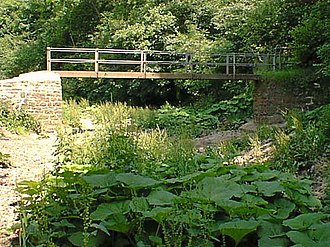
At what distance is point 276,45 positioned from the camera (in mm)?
15406

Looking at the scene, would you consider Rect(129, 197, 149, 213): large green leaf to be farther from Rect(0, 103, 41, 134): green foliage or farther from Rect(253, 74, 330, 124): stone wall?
Rect(253, 74, 330, 124): stone wall

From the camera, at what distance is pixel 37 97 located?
35.9ft

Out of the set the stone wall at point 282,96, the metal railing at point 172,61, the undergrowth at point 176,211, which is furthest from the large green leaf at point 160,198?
the metal railing at point 172,61

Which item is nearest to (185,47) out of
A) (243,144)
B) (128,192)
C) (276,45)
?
(276,45)

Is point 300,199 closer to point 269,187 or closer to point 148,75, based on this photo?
point 269,187

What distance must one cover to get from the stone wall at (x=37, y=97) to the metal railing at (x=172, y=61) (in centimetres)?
181

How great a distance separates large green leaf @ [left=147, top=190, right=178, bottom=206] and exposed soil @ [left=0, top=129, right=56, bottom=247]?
35.7 inches

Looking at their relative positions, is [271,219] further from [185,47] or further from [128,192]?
[185,47]

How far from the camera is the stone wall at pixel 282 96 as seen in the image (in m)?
12.3

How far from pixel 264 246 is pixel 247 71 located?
46.9 feet

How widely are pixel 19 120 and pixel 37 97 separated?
0.80 m

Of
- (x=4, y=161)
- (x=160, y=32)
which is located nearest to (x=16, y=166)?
(x=4, y=161)

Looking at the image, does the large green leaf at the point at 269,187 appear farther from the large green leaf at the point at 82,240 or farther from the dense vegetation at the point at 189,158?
the large green leaf at the point at 82,240

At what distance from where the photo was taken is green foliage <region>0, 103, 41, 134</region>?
10.1 m
